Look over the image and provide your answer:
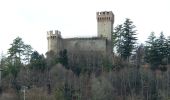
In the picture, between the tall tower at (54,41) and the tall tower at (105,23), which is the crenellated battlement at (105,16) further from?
the tall tower at (54,41)

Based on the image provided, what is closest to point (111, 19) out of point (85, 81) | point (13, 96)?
point (85, 81)

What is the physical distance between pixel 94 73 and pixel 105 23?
15.7m

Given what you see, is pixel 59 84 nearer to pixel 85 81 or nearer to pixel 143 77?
pixel 85 81

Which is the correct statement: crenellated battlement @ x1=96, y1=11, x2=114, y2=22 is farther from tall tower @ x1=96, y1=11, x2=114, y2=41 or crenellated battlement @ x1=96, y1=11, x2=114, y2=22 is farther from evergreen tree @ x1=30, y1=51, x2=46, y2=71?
evergreen tree @ x1=30, y1=51, x2=46, y2=71

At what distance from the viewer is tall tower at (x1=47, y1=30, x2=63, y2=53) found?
8252 centimetres

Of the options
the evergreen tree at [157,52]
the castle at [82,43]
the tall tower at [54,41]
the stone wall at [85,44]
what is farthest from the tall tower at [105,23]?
the evergreen tree at [157,52]

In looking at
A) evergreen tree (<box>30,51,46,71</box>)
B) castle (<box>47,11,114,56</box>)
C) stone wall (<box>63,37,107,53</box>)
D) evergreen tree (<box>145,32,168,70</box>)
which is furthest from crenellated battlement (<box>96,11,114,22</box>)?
evergreen tree (<box>30,51,46,71</box>)

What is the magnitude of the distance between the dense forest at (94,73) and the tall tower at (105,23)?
302 centimetres

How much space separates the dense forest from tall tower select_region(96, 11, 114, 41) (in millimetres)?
3016

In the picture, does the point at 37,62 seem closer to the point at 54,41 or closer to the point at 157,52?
the point at 54,41

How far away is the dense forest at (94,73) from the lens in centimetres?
6688

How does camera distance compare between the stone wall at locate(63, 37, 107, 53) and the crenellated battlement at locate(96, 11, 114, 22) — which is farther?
the crenellated battlement at locate(96, 11, 114, 22)

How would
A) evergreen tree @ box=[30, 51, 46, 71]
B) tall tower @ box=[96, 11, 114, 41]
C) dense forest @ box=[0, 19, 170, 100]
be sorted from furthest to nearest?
1. tall tower @ box=[96, 11, 114, 41]
2. evergreen tree @ box=[30, 51, 46, 71]
3. dense forest @ box=[0, 19, 170, 100]

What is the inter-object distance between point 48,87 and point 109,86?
7.08 meters
